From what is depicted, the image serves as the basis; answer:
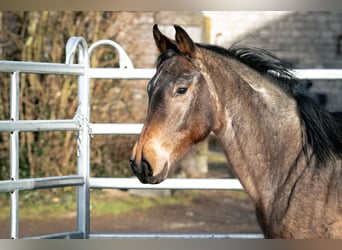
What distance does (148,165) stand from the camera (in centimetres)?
460

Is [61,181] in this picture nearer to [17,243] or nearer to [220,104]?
[220,104]

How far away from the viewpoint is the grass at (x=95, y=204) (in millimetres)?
10674

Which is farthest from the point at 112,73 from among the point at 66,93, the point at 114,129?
the point at 66,93

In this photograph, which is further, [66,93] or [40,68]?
[66,93]

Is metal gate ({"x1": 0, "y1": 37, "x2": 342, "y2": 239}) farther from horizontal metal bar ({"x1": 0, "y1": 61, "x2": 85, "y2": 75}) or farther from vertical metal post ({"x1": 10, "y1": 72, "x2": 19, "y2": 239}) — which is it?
vertical metal post ({"x1": 10, "y1": 72, "x2": 19, "y2": 239})

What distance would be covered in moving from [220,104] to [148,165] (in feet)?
1.79

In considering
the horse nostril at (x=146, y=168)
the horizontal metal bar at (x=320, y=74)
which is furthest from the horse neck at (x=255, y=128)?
the horizontal metal bar at (x=320, y=74)

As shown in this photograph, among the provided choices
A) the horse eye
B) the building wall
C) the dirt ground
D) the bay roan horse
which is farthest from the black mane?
the building wall

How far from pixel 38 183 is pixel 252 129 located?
74.3 inches

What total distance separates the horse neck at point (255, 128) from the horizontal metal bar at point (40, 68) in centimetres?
154

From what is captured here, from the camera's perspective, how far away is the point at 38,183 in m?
5.99

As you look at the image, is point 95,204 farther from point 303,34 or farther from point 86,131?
→ point 303,34

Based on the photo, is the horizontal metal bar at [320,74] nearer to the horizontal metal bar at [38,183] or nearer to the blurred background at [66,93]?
the horizontal metal bar at [38,183]

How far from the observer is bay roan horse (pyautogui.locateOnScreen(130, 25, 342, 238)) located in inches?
178
